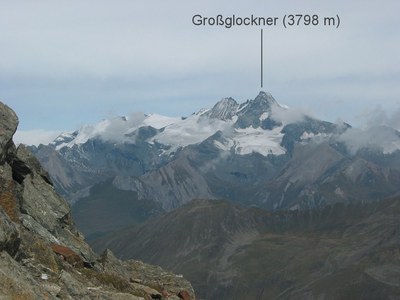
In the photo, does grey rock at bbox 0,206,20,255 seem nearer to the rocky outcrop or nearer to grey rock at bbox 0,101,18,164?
the rocky outcrop

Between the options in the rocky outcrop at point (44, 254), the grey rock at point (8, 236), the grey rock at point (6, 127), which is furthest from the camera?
the grey rock at point (6, 127)

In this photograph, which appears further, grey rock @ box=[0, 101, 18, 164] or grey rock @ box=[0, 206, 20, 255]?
A: grey rock @ box=[0, 101, 18, 164]

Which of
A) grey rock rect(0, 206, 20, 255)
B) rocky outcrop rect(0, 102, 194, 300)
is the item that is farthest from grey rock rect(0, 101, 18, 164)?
grey rock rect(0, 206, 20, 255)

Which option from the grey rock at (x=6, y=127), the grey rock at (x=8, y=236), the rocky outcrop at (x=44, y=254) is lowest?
the rocky outcrop at (x=44, y=254)

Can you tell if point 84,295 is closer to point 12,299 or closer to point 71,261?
point 12,299

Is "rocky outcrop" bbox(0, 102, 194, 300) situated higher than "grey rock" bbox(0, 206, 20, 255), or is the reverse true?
"grey rock" bbox(0, 206, 20, 255)

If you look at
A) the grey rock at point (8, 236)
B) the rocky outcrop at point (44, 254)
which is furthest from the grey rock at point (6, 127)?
the grey rock at point (8, 236)

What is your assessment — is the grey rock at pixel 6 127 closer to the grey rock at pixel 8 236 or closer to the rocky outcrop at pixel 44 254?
the rocky outcrop at pixel 44 254

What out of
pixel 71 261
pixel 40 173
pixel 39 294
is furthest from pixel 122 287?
pixel 40 173
